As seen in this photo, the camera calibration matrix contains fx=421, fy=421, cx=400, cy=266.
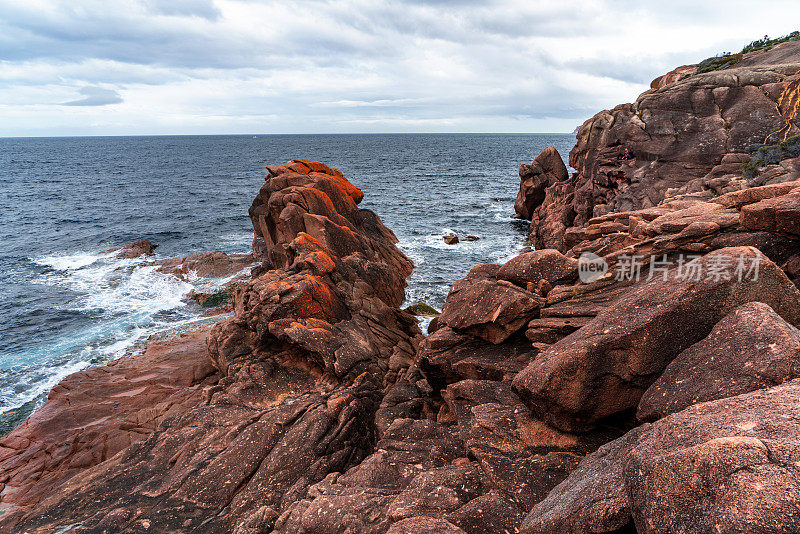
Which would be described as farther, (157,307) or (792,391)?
(157,307)

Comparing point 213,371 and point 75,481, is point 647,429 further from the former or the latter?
point 213,371

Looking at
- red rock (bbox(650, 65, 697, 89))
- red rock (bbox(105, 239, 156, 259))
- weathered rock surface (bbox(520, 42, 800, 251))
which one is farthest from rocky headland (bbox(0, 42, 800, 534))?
red rock (bbox(105, 239, 156, 259))

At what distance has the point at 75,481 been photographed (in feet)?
49.4

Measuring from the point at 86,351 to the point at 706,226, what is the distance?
35.1m

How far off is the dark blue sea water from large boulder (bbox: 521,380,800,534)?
91.6 feet

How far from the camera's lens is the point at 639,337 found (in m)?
9.79

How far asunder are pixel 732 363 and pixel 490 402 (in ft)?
21.6

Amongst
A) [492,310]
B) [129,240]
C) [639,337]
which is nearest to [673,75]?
[492,310]

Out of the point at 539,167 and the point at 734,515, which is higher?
the point at 539,167

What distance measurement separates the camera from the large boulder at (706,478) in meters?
4.91

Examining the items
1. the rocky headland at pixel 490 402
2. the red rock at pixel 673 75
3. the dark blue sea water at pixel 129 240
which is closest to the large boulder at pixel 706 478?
the rocky headland at pixel 490 402

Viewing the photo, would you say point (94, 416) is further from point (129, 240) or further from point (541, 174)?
point (541, 174)

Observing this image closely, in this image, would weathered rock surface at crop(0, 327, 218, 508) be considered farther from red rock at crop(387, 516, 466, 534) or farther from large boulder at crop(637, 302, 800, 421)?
large boulder at crop(637, 302, 800, 421)

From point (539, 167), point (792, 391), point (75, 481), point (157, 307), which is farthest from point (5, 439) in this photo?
point (539, 167)
